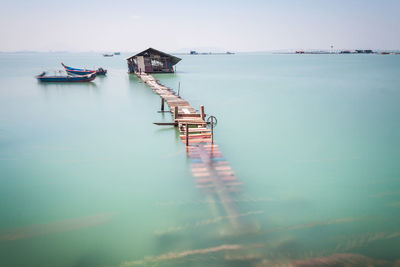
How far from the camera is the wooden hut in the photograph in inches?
1585

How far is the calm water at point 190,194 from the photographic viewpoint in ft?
19.9

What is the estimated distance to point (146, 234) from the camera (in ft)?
21.8

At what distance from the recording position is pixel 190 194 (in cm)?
820

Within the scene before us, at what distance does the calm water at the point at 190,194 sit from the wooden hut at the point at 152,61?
82.6 ft

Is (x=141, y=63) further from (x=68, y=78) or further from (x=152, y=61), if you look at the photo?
(x=68, y=78)

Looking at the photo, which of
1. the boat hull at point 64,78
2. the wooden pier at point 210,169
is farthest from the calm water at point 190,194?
the boat hull at point 64,78

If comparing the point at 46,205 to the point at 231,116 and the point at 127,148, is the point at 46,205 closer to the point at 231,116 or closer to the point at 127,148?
the point at 127,148

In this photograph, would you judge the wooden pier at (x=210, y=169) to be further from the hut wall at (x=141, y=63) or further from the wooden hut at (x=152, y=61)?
the hut wall at (x=141, y=63)

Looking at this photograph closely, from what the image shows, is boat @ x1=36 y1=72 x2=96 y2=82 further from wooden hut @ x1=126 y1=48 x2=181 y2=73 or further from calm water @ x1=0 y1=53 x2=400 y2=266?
calm water @ x1=0 y1=53 x2=400 y2=266

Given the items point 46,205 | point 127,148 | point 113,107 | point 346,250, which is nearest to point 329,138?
point 346,250

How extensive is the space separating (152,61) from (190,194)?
36.6m

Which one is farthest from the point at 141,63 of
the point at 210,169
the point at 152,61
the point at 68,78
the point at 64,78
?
the point at 210,169

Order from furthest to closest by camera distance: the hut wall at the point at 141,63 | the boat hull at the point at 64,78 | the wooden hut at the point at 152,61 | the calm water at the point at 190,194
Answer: the hut wall at the point at 141,63
the wooden hut at the point at 152,61
the boat hull at the point at 64,78
the calm water at the point at 190,194

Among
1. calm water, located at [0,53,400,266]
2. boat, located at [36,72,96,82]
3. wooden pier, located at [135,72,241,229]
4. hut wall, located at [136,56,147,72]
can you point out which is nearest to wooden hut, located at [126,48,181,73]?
hut wall, located at [136,56,147,72]
